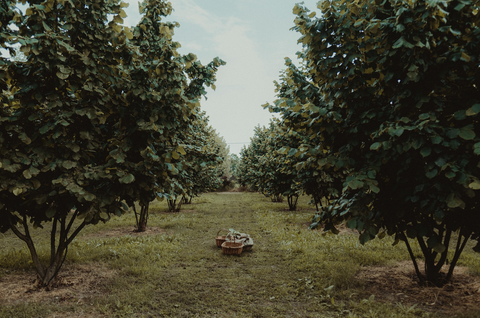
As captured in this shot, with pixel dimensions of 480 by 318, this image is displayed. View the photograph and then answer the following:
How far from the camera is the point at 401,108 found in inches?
139

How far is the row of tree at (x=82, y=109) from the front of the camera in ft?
12.4

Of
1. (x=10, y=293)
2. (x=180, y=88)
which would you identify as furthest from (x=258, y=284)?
(x=10, y=293)

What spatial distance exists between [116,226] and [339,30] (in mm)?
11200

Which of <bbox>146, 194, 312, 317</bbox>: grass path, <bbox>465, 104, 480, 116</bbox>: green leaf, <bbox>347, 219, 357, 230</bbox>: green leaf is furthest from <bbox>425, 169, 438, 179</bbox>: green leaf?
<bbox>146, 194, 312, 317</bbox>: grass path

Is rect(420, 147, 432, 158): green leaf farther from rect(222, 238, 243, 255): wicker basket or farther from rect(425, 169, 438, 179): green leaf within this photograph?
rect(222, 238, 243, 255): wicker basket

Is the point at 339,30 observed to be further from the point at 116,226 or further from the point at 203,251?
the point at 116,226

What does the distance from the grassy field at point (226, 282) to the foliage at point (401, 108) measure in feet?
4.19

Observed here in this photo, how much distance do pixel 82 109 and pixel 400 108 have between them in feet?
14.8

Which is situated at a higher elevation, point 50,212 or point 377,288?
point 50,212

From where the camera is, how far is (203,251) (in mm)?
7609

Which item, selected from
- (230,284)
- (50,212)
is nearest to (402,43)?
(230,284)

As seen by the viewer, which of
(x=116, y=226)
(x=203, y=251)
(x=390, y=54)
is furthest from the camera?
(x=116, y=226)

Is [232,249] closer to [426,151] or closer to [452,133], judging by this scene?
[426,151]

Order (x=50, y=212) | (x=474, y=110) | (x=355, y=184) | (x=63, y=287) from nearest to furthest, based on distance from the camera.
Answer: (x=474, y=110), (x=355, y=184), (x=50, y=212), (x=63, y=287)
